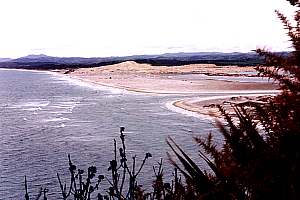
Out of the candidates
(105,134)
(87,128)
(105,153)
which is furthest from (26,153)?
(87,128)

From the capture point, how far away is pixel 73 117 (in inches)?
1119

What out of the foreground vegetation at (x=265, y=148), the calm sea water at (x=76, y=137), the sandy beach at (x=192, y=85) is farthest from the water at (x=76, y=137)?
the foreground vegetation at (x=265, y=148)

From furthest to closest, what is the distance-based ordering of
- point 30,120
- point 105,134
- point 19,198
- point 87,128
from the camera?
point 30,120 < point 87,128 < point 105,134 < point 19,198

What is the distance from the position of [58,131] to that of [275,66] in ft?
70.4

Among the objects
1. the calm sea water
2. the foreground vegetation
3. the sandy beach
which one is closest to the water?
the calm sea water

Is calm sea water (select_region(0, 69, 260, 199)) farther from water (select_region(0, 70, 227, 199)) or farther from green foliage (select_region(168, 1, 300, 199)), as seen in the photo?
green foliage (select_region(168, 1, 300, 199))

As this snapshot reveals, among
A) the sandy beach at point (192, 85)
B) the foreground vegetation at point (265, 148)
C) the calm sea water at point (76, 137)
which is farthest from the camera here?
the sandy beach at point (192, 85)

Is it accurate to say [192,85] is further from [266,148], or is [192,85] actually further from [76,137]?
[266,148]

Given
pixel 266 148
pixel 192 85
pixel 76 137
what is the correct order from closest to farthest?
1. pixel 266 148
2. pixel 76 137
3. pixel 192 85

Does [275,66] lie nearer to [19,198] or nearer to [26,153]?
[19,198]

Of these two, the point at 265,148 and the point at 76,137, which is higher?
the point at 265,148

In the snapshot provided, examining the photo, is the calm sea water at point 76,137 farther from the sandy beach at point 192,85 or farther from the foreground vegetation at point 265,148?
the foreground vegetation at point 265,148

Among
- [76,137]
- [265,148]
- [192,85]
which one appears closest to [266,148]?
[265,148]

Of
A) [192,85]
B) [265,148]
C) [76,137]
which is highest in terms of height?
[265,148]
